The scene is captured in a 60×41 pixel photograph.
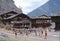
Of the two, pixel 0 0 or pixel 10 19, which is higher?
pixel 0 0

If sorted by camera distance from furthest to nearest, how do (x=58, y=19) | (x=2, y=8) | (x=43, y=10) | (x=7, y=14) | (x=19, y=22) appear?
(x=2, y=8) → (x=43, y=10) → (x=7, y=14) → (x=19, y=22) → (x=58, y=19)

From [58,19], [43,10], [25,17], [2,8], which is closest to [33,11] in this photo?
[43,10]

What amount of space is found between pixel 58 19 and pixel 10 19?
11230 mm

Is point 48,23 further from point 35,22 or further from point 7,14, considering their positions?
point 7,14

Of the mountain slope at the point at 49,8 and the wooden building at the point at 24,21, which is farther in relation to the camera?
the mountain slope at the point at 49,8

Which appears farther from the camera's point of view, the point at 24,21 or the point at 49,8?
the point at 49,8

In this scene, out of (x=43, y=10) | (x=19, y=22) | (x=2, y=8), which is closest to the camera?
(x=19, y=22)

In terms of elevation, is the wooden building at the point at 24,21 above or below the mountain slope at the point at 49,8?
below

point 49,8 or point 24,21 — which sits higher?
point 49,8

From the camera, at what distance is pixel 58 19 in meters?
33.8

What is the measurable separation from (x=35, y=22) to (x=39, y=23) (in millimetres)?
824

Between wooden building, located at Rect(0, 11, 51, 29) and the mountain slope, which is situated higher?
the mountain slope

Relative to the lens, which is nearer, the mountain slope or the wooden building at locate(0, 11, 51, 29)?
the wooden building at locate(0, 11, 51, 29)

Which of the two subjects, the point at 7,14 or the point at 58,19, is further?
the point at 7,14
